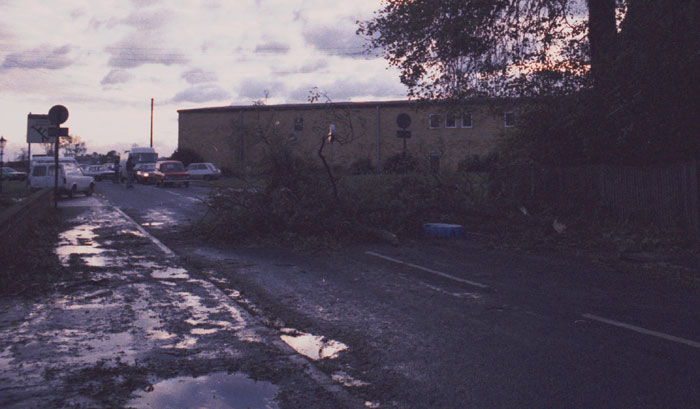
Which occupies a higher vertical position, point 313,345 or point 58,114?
point 58,114

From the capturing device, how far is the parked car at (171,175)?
40938 mm

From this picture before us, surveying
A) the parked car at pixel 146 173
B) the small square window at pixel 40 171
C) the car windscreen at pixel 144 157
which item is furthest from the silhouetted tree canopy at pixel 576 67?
the car windscreen at pixel 144 157

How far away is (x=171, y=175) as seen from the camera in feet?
134

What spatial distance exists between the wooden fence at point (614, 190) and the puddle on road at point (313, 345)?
10035mm

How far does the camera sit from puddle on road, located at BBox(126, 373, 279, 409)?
12.6 feet

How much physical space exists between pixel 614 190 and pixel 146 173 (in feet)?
131

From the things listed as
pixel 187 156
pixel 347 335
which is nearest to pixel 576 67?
pixel 347 335

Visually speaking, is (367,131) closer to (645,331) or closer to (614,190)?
(614,190)

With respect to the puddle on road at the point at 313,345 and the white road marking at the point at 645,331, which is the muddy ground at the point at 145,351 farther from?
the white road marking at the point at 645,331

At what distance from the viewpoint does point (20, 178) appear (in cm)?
6988

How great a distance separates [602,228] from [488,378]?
10.5 metres

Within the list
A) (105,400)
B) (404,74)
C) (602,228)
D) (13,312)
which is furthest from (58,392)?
(404,74)

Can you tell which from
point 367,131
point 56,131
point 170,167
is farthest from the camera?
point 367,131

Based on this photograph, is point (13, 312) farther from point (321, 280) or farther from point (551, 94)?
point (551, 94)
